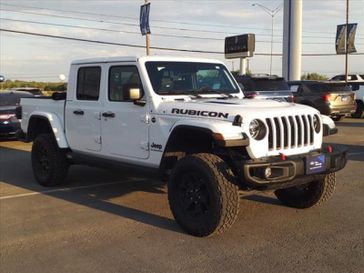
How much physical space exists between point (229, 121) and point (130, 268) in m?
1.79

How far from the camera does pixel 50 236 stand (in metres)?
5.92

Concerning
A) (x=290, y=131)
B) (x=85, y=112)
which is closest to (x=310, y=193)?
(x=290, y=131)

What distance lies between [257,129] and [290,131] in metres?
0.42

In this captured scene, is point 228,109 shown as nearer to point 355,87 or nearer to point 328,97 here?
point 328,97

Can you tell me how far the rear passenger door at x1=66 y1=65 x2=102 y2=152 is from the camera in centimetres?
750

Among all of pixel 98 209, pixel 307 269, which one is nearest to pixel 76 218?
pixel 98 209

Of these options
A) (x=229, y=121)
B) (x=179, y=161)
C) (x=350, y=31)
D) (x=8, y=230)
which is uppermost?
(x=350, y=31)

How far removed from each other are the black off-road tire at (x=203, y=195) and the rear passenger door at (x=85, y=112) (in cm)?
196

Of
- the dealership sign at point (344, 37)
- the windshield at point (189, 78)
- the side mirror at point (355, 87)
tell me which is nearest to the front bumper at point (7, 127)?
the windshield at point (189, 78)

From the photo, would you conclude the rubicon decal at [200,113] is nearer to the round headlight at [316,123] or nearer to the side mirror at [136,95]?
the side mirror at [136,95]

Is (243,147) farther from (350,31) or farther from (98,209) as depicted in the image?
(350,31)

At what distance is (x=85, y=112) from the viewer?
767 cm

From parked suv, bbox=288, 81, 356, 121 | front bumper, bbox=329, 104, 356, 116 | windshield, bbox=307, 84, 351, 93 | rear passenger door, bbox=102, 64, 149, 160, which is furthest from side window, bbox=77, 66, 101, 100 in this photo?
windshield, bbox=307, 84, 351, 93

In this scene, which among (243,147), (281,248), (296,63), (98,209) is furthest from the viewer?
(296,63)
